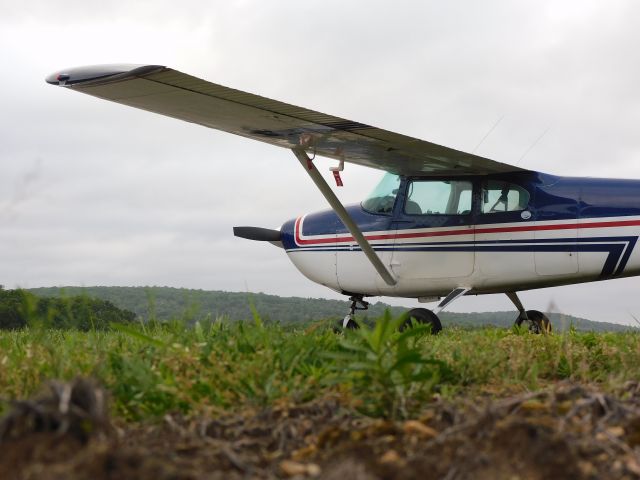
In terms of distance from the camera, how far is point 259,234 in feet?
41.2

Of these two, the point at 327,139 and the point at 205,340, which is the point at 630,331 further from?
the point at 327,139

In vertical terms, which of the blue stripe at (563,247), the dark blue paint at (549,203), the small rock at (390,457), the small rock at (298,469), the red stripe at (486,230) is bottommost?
the small rock at (298,469)

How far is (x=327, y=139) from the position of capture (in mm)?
9820

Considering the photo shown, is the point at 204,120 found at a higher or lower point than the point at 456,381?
higher

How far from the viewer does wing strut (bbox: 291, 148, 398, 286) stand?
397 inches

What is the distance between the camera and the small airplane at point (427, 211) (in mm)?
8812

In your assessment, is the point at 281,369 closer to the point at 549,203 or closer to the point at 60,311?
the point at 60,311

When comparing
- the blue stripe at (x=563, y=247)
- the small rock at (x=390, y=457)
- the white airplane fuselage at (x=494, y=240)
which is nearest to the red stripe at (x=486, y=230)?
the white airplane fuselage at (x=494, y=240)

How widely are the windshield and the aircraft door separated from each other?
0.22m

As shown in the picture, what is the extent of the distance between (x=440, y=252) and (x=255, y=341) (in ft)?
23.5

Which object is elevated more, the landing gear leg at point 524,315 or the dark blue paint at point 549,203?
the dark blue paint at point 549,203

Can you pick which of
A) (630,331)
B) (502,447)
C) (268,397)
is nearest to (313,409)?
(268,397)

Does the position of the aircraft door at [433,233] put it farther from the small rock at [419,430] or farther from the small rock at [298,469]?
the small rock at [298,469]

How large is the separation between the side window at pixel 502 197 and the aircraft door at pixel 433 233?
8.5 inches
